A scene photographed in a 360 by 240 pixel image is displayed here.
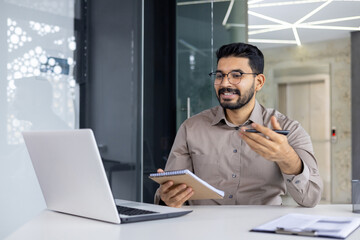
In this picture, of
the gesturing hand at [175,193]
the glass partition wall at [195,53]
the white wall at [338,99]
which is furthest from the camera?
the white wall at [338,99]

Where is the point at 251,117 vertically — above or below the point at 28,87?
below

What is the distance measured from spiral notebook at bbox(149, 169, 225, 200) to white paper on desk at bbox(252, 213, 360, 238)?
0.92ft

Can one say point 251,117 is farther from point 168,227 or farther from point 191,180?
point 168,227

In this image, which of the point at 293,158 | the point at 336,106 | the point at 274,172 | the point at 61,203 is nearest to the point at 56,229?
the point at 61,203

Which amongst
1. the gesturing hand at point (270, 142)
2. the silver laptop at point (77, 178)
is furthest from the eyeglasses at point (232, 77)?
the silver laptop at point (77, 178)

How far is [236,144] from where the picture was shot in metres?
2.11

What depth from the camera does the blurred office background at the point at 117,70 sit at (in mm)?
2947

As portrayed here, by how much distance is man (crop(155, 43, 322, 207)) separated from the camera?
202 centimetres

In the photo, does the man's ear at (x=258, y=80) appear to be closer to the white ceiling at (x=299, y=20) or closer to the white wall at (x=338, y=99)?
the white ceiling at (x=299, y=20)

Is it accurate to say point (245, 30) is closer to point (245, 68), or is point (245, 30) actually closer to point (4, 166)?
point (245, 68)

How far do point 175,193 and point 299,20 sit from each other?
4.78 meters

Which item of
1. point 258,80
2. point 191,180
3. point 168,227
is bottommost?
point 168,227

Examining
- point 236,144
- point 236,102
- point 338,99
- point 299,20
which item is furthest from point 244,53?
point 338,99

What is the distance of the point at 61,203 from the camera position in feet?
4.91
